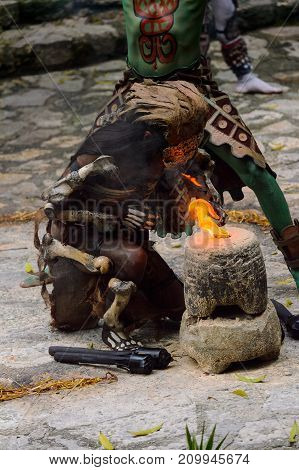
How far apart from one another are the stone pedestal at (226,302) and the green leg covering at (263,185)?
0.54 m

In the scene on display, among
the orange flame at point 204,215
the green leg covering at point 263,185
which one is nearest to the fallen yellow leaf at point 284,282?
the green leg covering at point 263,185

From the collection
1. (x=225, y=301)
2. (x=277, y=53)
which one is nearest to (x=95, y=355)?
(x=225, y=301)

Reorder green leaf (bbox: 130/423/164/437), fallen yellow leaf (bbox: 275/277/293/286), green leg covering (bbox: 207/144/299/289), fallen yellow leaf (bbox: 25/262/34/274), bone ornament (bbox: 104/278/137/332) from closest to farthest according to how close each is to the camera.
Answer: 1. green leaf (bbox: 130/423/164/437)
2. bone ornament (bbox: 104/278/137/332)
3. green leg covering (bbox: 207/144/299/289)
4. fallen yellow leaf (bbox: 275/277/293/286)
5. fallen yellow leaf (bbox: 25/262/34/274)

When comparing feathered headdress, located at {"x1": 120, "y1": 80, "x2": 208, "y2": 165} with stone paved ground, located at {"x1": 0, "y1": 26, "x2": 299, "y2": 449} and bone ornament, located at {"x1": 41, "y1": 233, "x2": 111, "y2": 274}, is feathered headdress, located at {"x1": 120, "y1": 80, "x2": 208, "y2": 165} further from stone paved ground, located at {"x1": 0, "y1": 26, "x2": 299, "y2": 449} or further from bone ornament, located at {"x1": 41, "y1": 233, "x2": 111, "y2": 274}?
stone paved ground, located at {"x1": 0, "y1": 26, "x2": 299, "y2": 449}

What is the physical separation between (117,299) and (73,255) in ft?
0.93

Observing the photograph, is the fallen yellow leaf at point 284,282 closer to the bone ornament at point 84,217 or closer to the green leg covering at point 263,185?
the green leg covering at point 263,185

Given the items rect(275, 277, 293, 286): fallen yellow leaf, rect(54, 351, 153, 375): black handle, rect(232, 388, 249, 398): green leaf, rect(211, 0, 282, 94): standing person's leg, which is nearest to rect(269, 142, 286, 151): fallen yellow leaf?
rect(211, 0, 282, 94): standing person's leg

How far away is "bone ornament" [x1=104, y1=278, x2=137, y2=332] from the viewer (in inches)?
180

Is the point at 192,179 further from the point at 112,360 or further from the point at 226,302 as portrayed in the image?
the point at 112,360

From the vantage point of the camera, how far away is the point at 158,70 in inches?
191

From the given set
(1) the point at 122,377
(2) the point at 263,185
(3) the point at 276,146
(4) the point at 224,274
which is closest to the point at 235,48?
(3) the point at 276,146

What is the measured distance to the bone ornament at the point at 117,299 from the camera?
456 centimetres

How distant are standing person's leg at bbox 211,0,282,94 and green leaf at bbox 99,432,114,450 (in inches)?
204

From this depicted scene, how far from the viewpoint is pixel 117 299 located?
4.59 metres
